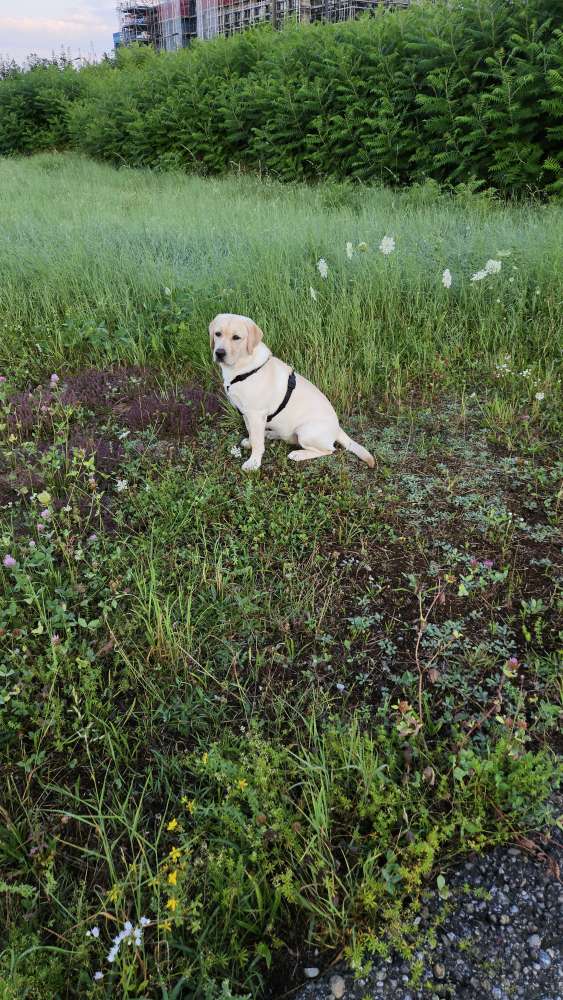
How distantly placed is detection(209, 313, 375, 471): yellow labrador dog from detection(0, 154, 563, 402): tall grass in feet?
2.50

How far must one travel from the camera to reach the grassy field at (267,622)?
180 centimetres

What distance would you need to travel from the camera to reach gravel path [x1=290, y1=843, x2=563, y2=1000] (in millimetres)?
1633

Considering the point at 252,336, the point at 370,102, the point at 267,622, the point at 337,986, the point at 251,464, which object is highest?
the point at 370,102

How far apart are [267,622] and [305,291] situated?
3.45m

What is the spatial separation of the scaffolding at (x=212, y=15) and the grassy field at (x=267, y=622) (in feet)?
42.6

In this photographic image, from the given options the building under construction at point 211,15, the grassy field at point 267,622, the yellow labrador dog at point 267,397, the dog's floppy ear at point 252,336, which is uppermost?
the building under construction at point 211,15

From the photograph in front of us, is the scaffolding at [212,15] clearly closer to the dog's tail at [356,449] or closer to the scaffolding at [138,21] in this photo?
Answer: the scaffolding at [138,21]

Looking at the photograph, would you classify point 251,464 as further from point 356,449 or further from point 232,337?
point 232,337

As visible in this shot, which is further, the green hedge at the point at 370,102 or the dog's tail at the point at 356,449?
the green hedge at the point at 370,102

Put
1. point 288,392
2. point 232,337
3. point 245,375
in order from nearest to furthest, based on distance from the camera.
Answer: point 232,337 → point 245,375 → point 288,392

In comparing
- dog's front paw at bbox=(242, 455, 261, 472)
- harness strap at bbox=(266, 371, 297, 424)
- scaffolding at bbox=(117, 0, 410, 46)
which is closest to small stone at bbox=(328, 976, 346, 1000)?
dog's front paw at bbox=(242, 455, 261, 472)

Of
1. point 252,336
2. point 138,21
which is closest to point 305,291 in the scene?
point 252,336

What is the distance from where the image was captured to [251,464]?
3.73m

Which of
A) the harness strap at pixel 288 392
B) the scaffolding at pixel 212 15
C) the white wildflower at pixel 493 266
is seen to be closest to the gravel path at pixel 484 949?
the harness strap at pixel 288 392
